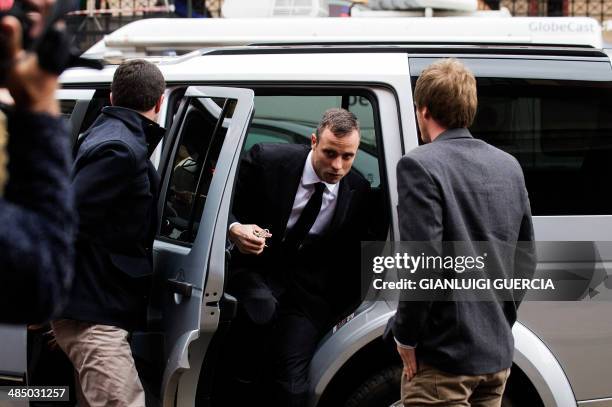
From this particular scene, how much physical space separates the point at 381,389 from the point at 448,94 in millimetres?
1275

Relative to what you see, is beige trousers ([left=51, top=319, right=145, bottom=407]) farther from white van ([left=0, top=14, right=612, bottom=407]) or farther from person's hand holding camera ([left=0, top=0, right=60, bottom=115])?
person's hand holding camera ([left=0, top=0, right=60, bottom=115])

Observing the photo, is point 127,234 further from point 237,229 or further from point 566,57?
point 566,57

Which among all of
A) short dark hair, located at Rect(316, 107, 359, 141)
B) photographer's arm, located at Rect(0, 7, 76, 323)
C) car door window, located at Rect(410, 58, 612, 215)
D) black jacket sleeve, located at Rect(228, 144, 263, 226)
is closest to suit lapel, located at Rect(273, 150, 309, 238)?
black jacket sleeve, located at Rect(228, 144, 263, 226)

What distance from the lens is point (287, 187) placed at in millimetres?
3787

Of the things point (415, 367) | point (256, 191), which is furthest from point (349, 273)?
point (415, 367)

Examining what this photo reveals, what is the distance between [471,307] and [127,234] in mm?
1269

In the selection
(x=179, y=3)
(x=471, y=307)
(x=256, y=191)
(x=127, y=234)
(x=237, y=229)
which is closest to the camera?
(x=471, y=307)

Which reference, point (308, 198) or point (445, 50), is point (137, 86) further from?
point (445, 50)

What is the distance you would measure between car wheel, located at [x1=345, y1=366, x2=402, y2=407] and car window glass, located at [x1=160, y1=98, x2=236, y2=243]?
88 centimetres

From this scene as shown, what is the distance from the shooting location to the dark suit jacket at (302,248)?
12.3ft

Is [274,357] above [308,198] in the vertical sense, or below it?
below

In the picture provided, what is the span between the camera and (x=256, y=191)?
3.82m

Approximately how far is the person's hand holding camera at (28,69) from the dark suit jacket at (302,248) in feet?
7.68

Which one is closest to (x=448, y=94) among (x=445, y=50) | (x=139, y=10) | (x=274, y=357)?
(x=445, y=50)
